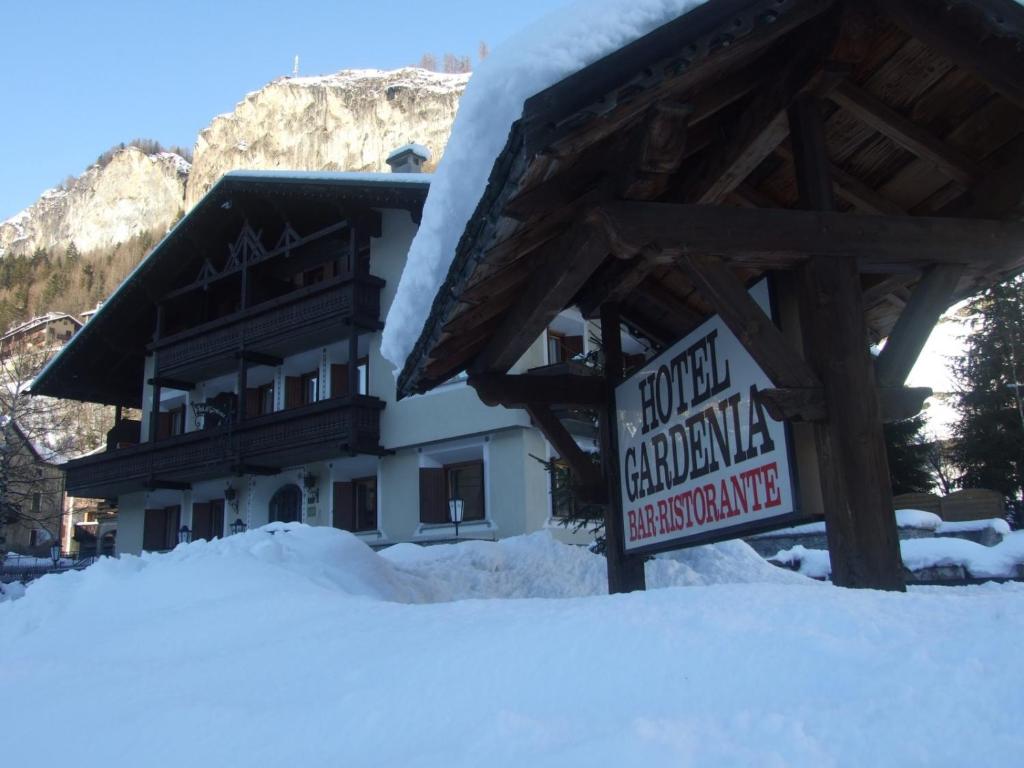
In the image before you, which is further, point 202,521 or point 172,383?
point 172,383

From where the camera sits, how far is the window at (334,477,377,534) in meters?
21.8

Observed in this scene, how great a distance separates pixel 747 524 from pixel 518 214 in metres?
1.97

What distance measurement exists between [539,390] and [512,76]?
10.2 ft

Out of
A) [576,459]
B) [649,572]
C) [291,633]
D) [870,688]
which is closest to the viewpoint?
[870,688]

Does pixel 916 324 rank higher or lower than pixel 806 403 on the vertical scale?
higher

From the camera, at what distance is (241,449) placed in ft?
74.6

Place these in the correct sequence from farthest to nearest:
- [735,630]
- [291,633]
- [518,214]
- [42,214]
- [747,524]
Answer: [42,214]
[747,524]
[291,633]
[518,214]
[735,630]

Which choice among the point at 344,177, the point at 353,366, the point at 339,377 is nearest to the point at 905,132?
the point at 353,366

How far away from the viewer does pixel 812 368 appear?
4000mm

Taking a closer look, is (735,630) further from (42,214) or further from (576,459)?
(42,214)

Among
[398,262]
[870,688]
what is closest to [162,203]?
[398,262]

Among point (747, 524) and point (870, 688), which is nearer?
point (870, 688)

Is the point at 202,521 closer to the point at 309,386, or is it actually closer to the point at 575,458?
the point at 309,386

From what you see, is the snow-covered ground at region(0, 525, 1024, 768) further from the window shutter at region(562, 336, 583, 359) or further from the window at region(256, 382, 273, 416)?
the window at region(256, 382, 273, 416)
